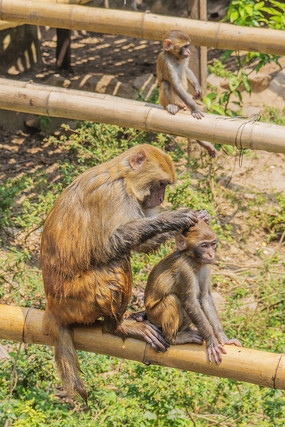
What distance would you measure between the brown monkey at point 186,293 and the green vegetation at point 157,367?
181 cm

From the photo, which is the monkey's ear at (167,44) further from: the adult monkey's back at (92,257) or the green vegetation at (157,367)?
the adult monkey's back at (92,257)

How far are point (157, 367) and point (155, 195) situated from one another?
2615mm

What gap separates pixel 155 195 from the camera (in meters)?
5.02

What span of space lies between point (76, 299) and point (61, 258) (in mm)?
313

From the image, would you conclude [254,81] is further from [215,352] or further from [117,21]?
[215,352]

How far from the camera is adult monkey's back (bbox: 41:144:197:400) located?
4.69 meters

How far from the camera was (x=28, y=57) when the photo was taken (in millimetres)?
13859

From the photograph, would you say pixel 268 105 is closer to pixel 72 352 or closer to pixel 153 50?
pixel 153 50

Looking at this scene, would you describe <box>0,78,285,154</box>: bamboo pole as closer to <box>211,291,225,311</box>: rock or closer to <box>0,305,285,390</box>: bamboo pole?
<box>0,305,285,390</box>: bamboo pole

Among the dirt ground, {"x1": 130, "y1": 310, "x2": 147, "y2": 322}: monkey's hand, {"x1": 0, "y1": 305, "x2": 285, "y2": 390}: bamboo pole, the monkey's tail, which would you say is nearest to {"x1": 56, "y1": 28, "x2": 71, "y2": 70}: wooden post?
the dirt ground

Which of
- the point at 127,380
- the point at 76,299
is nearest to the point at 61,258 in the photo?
the point at 76,299

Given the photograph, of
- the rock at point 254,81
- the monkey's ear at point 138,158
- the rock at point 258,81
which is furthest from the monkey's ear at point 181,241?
the rock at point 258,81

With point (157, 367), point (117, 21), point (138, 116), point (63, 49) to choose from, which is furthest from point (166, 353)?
point (63, 49)

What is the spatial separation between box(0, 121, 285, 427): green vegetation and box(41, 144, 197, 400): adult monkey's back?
1622mm
